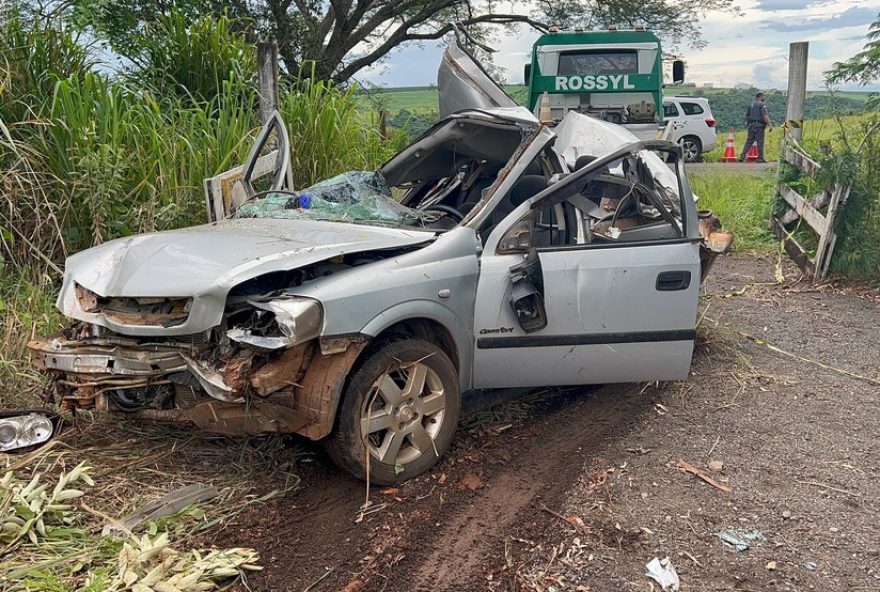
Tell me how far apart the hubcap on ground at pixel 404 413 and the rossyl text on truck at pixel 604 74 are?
10098mm

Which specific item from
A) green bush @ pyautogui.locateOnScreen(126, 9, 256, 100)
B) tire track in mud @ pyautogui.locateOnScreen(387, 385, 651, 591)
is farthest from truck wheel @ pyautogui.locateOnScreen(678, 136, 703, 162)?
tire track in mud @ pyautogui.locateOnScreen(387, 385, 651, 591)

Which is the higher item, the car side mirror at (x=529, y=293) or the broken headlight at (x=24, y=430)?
the car side mirror at (x=529, y=293)

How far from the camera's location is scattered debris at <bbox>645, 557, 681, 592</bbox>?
2857 millimetres

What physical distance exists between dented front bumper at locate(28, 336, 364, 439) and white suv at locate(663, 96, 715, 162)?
1936 centimetres

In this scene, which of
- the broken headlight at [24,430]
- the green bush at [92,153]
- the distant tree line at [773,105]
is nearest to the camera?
the broken headlight at [24,430]

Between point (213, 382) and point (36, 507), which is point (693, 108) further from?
point (36, 507)

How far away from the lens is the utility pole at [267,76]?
6.76 m

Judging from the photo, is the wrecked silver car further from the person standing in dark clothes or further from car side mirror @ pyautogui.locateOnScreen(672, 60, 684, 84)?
the person standing in dark clothes

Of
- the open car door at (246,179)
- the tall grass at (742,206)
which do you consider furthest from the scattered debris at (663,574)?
the tall grass at (742,206)

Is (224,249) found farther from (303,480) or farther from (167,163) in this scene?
(167,163)

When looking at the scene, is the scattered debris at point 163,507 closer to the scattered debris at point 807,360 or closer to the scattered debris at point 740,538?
the scattered debris at point 740,538

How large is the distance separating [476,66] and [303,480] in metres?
2.88

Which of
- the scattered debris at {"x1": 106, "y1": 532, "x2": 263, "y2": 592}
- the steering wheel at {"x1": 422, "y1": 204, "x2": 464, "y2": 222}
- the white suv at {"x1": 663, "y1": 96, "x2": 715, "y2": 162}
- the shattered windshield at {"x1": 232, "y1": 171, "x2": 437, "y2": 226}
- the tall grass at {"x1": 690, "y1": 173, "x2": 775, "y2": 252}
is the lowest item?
the scattered debris at {"x1": 106, "y1": 532, "x2": 263, "y2": 592}

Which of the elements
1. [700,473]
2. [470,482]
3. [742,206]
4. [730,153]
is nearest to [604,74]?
[742,206]
